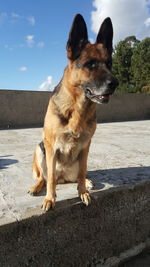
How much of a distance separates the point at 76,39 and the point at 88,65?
10.6 inches

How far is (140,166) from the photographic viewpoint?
346cm

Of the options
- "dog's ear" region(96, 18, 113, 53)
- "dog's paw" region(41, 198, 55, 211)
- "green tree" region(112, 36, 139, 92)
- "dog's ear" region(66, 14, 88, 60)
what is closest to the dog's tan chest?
"dog's paw" region(41, 198, 55, 211)

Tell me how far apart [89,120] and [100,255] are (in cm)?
121

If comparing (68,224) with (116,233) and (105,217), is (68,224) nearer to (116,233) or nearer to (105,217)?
(105,217)

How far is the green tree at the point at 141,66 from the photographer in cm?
2358

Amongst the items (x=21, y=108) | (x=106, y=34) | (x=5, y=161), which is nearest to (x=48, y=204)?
(x=106, y=34)

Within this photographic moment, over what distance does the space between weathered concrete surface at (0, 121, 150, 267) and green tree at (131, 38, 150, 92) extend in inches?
840

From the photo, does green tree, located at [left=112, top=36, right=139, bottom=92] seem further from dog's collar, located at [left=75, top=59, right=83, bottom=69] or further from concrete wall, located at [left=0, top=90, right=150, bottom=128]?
dog's collar, located at [left=75, top=59, right=83, bottom=69]

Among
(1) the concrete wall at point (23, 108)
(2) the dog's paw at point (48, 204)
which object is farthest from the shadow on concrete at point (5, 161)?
(1) the concrete wall at point (23, 108)

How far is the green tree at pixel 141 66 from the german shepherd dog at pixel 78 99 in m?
21.6

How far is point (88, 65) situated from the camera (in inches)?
87.0

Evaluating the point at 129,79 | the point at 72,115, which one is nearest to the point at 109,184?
the point at 72,115

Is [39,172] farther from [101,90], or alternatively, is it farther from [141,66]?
[141,66]

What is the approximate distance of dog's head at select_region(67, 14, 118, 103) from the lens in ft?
7.00
